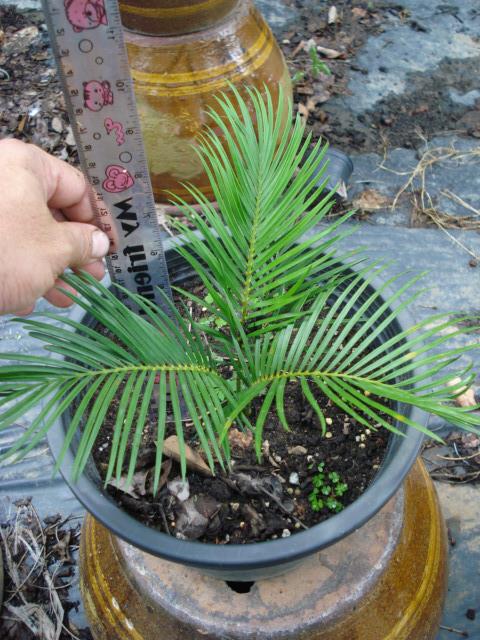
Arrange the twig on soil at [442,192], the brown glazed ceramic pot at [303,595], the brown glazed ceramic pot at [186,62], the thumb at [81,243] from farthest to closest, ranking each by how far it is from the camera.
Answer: the twig on soil at [442,192] → the brown glazed ceramic pot at [186,62] → the brown glazed ceramic pot at [303,595] → the thumb at [81,243]

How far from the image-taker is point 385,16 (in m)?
2.89

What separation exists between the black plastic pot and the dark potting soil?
0.26ft

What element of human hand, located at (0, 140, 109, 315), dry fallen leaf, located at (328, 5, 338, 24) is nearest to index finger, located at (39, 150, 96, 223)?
human hand, located at (0, 140, 109, 315)

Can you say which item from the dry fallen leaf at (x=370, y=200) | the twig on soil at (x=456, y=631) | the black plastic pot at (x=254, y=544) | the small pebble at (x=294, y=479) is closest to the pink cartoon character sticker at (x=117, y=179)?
the black plastic pot at (x=254, y=544)

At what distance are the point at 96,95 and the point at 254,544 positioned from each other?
61 cm

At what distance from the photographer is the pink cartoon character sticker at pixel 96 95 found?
83 cm

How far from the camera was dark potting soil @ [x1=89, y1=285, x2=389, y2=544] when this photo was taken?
0.95m

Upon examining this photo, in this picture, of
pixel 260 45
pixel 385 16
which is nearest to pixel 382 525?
pixel 260 45

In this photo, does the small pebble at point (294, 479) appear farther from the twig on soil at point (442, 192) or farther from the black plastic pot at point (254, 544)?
the twig on soil at point (442, 192)

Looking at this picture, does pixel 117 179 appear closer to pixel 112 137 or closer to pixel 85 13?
pixel 112 137

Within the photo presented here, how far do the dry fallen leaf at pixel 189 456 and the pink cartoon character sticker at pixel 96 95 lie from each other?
499 millimetres

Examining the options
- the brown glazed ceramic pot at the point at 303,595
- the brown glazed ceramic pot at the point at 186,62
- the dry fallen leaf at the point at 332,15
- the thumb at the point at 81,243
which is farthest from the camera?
the dry fallen leaf at the point at 332,15

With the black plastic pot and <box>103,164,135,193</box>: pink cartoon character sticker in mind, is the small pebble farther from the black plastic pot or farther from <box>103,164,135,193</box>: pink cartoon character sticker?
<box>103,164,135,193</box>: pink cartoon character sticker

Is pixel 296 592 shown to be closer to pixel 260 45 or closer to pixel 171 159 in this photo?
pixel 171 159
